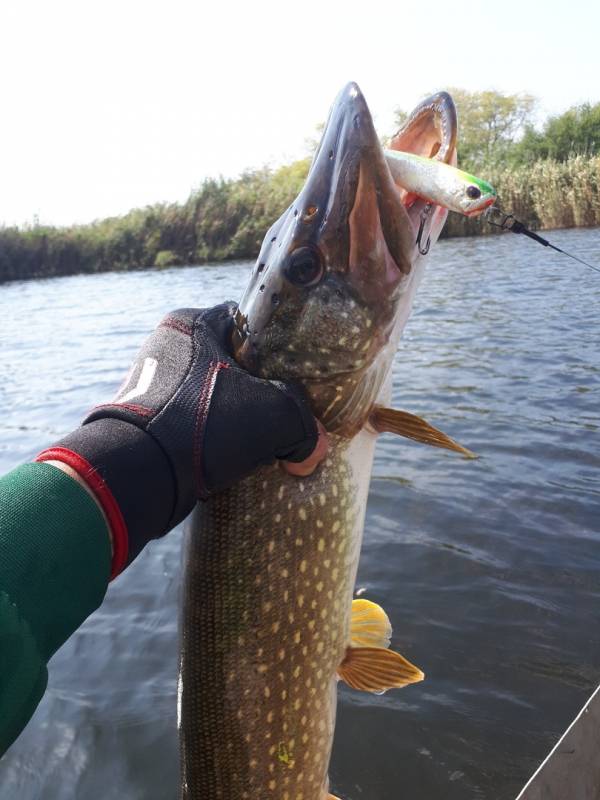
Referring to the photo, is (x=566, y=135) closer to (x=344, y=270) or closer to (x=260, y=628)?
(x=344, y=270)

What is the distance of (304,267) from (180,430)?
52 centimetres

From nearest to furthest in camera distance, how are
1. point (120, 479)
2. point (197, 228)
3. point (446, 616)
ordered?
point (120, 479) < point (446, 616) < point (197, 228)

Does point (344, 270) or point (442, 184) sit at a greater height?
point (442, 184)

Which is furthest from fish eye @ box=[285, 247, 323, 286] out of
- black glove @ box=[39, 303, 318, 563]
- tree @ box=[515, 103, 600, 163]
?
tree @ box=[515, 103, 600, 163]

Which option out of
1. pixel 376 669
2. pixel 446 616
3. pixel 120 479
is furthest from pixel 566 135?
pixel 120 479

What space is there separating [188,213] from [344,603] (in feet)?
98.1

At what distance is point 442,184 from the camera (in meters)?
1.48

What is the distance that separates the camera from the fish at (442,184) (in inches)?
56.6

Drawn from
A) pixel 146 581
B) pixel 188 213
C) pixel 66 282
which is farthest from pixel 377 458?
pixel 188 213

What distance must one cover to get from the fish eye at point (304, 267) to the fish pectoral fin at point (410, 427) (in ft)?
1.22

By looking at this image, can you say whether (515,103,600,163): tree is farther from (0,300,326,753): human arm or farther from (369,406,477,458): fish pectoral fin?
(0,300,326,753): human arm

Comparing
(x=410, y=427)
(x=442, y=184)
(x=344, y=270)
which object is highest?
(x=442, y=184)

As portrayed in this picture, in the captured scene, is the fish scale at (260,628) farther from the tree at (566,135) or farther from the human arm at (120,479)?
the tree at (566,135)

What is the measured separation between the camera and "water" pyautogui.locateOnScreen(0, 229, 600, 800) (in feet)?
8.41
